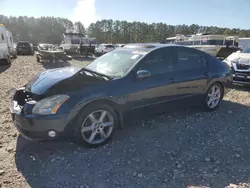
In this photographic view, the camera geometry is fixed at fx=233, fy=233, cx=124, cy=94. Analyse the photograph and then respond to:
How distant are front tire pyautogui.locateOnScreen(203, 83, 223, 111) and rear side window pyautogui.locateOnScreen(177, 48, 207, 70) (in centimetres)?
63

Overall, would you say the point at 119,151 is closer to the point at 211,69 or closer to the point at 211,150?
the point at 211,150

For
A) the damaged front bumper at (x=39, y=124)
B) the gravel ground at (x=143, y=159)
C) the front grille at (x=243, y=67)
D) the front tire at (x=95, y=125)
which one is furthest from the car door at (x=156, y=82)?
the front grille at (x=243, y=67)

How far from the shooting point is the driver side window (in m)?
4.20

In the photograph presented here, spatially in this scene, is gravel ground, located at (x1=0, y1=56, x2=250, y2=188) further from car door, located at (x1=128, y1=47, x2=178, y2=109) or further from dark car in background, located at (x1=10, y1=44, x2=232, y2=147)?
car door, located at (x1=128, y1=47, x2=178, y2=109)

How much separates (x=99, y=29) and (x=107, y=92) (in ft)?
249

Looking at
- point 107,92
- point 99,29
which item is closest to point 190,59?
point 107,92

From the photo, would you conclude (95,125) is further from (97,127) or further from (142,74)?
(142,74)

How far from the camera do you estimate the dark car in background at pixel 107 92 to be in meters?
3.30

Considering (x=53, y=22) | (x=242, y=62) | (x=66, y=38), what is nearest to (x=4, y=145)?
(x=242, y=62)

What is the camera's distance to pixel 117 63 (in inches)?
173

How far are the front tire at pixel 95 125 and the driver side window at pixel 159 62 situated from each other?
3.39 feet

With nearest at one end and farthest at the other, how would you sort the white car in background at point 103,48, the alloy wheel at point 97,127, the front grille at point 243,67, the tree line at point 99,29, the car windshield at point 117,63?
1. the alloy wheel at point 97,127
2. the car windshield at point 117,63
3. the front grille at point 243,67
4. the white car in background at point 103,48
5. the tree line at point 99,29

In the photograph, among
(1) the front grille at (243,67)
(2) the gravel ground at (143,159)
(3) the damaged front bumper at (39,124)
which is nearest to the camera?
(2) the gravel ground at (143,159)

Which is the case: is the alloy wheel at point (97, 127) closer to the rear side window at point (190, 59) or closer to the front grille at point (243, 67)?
the rear side window at point (190, 59)
